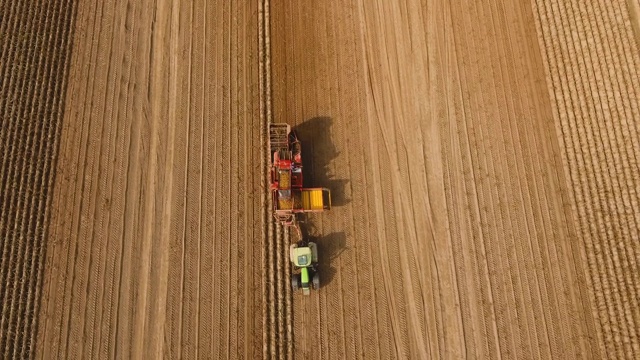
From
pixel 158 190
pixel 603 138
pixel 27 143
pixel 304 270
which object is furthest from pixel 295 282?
pixel 603 138

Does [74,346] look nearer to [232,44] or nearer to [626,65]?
[232,44]

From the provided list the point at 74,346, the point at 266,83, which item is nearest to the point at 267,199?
the point at 266,83

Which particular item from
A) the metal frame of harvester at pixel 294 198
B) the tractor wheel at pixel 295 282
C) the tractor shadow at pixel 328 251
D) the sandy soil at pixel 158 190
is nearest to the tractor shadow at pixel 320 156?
the metal frame of harvester at pixel 294 198

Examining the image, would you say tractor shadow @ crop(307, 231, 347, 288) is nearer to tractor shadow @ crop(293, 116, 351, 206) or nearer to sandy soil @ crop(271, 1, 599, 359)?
sandy soil @ crop(271, 1, 599, 359)

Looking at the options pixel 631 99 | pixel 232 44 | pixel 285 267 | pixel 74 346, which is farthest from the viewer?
pixel 232 44

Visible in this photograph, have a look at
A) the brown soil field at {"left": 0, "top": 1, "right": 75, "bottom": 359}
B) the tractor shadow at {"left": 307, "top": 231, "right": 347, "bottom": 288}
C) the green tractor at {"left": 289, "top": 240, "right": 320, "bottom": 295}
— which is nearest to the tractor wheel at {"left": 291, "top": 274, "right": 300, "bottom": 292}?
the green tractor at {"left": 289, "top": 240, "right": 320, "bottom": 295}

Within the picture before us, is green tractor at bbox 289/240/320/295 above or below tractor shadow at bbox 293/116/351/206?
below
